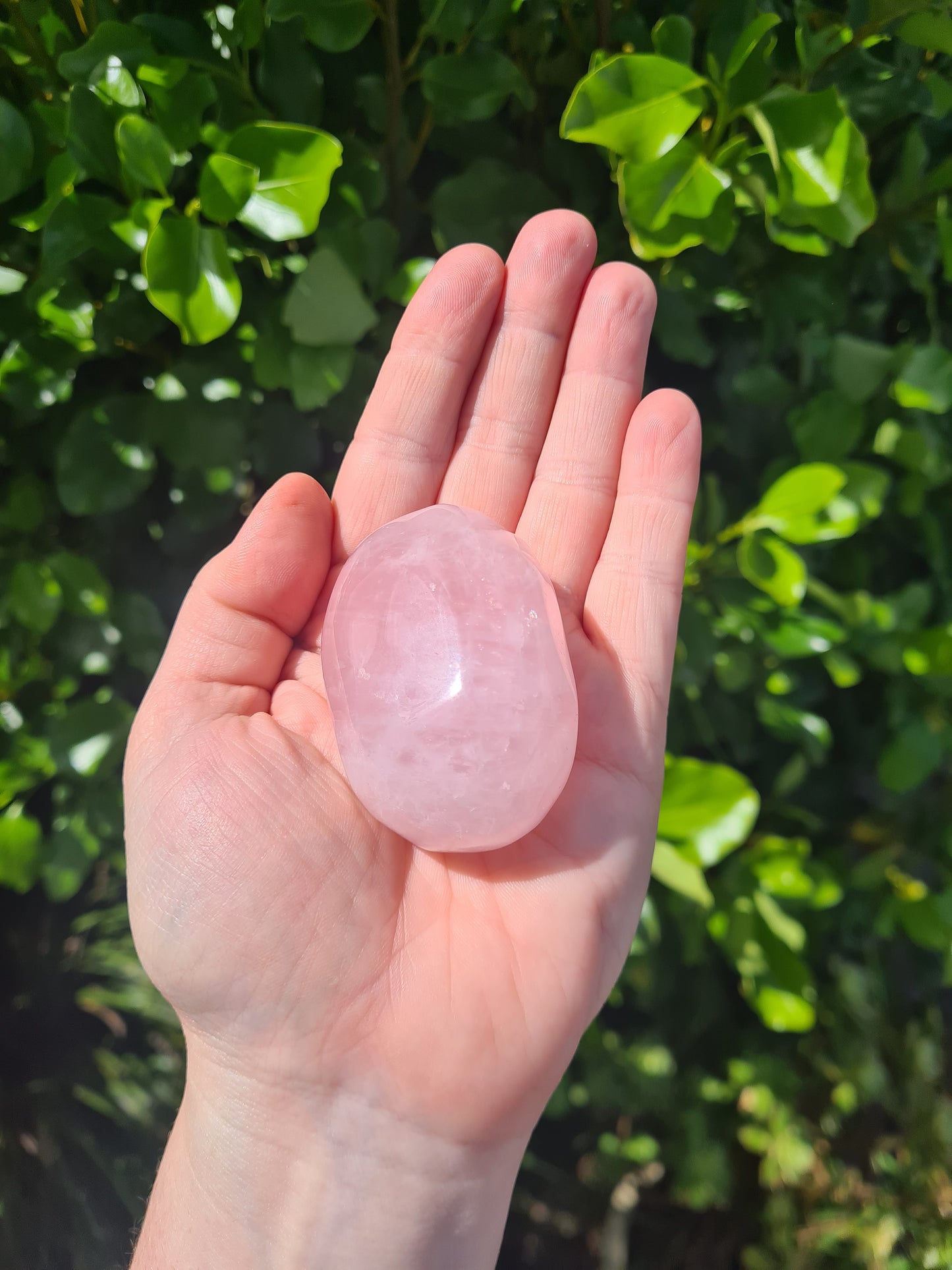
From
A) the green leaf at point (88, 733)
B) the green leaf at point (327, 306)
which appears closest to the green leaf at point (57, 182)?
the green leaf at point (327, 306)

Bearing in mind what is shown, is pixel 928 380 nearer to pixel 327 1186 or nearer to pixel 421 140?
pixel 421 140

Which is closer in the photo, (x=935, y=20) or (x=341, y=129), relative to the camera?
(x=935, y=20)

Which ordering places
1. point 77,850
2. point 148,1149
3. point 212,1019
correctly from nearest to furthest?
point 212,1019 < point 77,850 < point 148,1149

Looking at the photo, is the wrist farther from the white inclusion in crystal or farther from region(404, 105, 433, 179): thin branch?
region(404, 105, 433, 179): thin branch

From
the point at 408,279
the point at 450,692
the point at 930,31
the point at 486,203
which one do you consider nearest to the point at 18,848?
the point at 450,692

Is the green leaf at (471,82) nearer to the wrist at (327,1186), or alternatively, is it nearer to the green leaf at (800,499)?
the green leaf at (800,499)

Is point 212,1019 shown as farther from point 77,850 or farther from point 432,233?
point 432,233

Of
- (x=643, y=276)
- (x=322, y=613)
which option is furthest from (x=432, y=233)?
(x=322, y=613)
